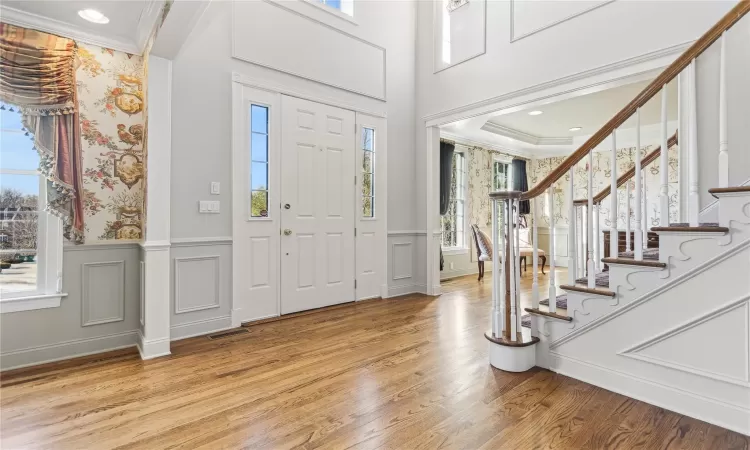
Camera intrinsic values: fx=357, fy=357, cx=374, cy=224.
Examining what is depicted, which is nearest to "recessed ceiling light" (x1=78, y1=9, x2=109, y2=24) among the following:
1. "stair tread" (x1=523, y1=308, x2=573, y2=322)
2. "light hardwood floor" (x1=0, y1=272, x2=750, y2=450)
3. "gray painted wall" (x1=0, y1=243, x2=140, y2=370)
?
"gray painted wall" (x1=0, y1=243, x2=140, y2=370)

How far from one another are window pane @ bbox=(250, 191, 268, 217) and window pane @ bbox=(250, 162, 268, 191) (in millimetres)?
50

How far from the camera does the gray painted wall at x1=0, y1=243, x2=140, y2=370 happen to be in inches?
97.9

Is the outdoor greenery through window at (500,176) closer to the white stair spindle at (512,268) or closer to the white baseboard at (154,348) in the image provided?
the white stair spindle at (512,268)

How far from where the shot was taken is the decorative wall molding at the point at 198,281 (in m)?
3.03

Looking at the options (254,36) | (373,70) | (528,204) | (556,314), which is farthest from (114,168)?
(528,204)

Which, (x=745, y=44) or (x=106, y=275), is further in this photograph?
(x=106, y=275)

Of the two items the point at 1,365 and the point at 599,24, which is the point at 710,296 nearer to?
the point at 599,24

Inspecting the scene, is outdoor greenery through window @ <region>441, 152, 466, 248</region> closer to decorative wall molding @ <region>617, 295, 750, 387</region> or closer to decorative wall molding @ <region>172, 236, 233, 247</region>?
decorative wall molding @ <region>172, 236, 233, 247</region>

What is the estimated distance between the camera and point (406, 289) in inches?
190

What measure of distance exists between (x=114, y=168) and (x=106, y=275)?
33.4 inches

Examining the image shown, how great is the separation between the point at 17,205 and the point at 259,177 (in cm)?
176

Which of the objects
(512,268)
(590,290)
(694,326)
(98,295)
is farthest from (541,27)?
(98,295)

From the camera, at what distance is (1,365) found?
2.42 meters

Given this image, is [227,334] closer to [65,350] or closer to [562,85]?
[65,350]
